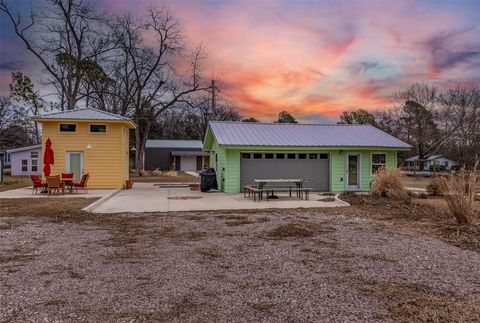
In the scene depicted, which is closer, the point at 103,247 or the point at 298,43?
the point at 103,247

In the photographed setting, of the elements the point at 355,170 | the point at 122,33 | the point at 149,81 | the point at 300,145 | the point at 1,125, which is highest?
the point at 122,33

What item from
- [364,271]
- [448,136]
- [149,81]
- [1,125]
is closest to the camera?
[364,271]

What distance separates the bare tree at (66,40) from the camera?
29094 millimetres

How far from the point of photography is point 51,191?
54.8 ft

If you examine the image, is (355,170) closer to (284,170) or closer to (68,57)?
(284,170)

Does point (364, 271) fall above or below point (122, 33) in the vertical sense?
below

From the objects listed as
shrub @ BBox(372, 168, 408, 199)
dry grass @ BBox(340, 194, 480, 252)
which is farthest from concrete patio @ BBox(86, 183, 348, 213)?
shrub @ BBox(372, 168, 408, 199)

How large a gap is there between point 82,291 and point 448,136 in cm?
4427

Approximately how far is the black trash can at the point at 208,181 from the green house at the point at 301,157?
422mm

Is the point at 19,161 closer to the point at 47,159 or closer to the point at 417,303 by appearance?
the point at 47,159

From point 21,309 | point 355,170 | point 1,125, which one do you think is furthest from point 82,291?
point 1,125

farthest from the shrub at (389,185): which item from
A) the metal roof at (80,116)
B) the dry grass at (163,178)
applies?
the dry grass at (163,178)

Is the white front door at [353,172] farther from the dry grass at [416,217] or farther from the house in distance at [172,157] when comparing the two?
the house in distance at [172,157]

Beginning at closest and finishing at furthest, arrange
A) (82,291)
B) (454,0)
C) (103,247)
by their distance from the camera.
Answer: (82,291) < (103,247) < (454,0)
